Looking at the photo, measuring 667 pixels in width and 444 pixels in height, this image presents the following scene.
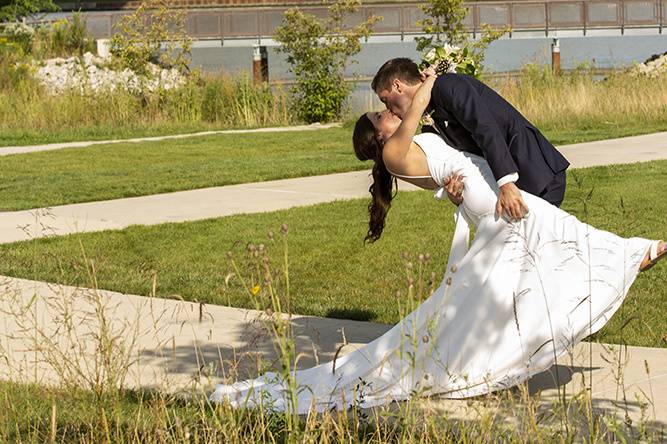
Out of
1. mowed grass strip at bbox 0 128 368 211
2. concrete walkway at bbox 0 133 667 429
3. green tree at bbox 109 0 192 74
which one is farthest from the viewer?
green tree at bbox 109 0 192 74

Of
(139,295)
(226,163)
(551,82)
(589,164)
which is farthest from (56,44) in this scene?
(139,295)

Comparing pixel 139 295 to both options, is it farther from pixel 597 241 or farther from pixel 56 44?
pixel 56 44

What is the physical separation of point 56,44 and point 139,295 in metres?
33.2

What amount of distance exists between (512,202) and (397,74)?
747 mm

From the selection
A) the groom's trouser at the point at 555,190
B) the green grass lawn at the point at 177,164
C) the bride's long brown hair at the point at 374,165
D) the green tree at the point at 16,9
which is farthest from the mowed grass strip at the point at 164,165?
the green tree at the point at 16,9

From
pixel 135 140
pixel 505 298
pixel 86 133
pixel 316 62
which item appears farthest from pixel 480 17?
pixel 505 298

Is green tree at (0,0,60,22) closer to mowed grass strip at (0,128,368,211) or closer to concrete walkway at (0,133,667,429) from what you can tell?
mowed grass strip at (0,128,368,211)

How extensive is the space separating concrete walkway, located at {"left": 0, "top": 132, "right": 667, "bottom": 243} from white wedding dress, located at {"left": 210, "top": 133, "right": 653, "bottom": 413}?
5.43 m

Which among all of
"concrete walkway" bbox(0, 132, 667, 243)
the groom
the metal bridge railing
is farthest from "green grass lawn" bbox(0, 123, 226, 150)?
the metal bridge railing

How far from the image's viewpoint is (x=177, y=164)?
1678 cm

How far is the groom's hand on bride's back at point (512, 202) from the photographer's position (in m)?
5.45

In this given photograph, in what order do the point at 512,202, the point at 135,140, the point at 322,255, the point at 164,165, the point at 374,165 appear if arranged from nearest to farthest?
the point at 512,202, the point at 374,165, the point at 322,255, the point at 164,165, the point at 135,140

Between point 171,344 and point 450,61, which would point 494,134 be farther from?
point 171,344

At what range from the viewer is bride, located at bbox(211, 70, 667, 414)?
5457mm
